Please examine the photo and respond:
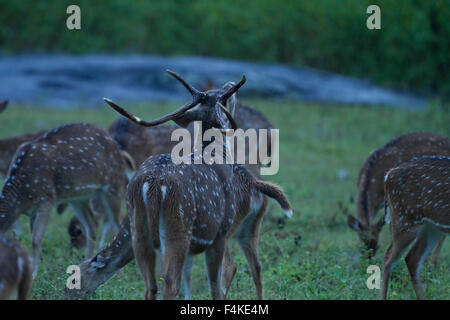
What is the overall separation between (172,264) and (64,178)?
3.11 metres

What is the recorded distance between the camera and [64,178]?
25.4 ft

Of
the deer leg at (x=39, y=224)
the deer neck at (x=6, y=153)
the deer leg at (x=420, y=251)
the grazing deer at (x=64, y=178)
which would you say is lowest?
the deer leg at (x=420, y=251)

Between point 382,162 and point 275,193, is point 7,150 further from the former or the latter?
point 382,162

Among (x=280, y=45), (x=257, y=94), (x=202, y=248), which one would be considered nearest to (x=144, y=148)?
(x=202, y=248)

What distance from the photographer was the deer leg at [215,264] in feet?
18.8

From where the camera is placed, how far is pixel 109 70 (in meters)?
22.2

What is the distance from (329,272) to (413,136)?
264 centimetres

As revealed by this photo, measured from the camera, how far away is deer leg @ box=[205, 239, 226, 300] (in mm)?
5723

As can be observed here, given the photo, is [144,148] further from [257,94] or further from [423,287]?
[257,94]

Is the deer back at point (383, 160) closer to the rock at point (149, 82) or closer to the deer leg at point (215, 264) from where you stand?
the deer leg at point (215, 264)

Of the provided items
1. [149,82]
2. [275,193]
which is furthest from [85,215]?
[149,82]

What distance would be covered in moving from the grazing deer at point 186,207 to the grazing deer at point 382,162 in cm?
238

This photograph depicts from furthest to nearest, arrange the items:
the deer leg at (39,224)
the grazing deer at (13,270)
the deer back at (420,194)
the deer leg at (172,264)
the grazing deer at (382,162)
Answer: the grazing deer at (382,162) < the deer leg at (39,224) < the deer back at (420,194) < the deer leg at (172,264) < the grazing deer at (13,270)

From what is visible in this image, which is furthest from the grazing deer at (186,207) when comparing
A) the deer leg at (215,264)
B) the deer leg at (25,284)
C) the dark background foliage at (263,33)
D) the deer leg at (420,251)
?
the dark background foliage at (263,33)
